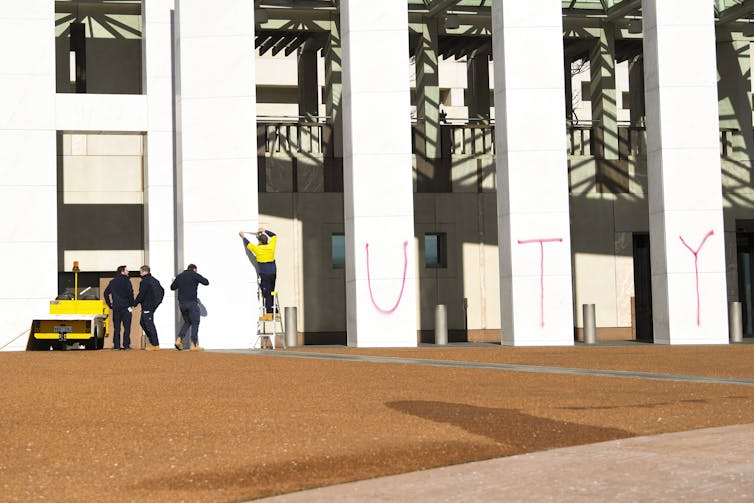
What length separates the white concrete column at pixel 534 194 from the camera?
27.9 m

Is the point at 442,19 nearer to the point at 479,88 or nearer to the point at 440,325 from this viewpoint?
the point at 479,88

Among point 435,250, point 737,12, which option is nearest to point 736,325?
point 435,250

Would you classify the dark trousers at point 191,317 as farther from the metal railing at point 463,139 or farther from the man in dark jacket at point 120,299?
the metal railing at point 463,139

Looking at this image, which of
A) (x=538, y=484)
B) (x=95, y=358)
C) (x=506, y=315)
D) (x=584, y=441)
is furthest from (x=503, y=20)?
(x=538, y=484)

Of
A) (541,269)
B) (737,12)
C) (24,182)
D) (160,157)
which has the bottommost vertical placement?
(541,269)

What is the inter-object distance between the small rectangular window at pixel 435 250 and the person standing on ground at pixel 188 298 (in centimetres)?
1043

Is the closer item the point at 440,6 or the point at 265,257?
the point at 265,257

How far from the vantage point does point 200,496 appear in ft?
24.8

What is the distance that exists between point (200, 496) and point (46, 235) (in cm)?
2239

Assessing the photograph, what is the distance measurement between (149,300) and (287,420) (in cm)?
1647

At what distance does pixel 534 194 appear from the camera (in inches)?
1101

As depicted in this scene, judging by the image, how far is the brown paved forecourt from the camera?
833cm

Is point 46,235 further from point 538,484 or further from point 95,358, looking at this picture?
point 538,484

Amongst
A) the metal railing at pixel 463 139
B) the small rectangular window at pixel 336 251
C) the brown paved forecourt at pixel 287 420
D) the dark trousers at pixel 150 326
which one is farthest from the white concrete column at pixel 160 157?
the brown paved forecourt at pixel 287 420
